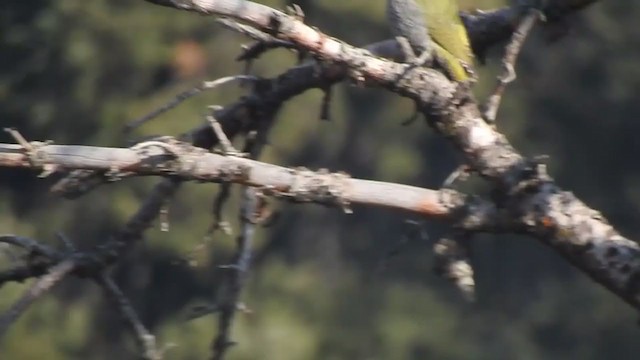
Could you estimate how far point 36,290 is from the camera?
2.52 m

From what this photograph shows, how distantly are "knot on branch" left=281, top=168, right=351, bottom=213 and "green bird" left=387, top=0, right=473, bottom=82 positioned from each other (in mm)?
553

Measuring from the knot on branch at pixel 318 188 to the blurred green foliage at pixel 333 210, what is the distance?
4.78 metres

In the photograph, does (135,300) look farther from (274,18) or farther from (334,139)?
(274,18)

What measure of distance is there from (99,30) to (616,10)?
284 centimetres

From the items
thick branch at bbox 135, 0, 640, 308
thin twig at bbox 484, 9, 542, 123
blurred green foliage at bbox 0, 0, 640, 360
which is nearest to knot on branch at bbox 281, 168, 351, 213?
thick branch at bbox 135, 0, 640, 308

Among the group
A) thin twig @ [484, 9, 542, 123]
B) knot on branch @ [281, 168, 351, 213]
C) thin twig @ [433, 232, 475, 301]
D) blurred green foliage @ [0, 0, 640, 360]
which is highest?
thin twig @ [484, 9, 542, 123]

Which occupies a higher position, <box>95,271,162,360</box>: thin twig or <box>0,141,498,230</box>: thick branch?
<box>0,141,498,230</box>: thick branch

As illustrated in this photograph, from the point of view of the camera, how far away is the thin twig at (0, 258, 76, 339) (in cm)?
247

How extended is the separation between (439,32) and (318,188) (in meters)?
0.77

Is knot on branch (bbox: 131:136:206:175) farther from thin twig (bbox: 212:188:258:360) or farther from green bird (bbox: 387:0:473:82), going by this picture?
green bird (bbox: 387:0:473:82)

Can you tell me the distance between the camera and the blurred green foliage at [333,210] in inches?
287

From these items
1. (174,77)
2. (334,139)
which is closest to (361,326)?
(334,139)

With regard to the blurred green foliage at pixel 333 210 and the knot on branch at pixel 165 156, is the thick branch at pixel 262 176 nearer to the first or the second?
the knot on branch at pixel 165 156

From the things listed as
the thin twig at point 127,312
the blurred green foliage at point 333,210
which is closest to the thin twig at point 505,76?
the thin twig at point 127,312
